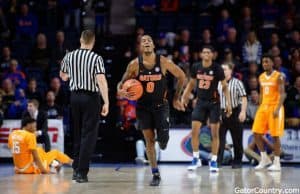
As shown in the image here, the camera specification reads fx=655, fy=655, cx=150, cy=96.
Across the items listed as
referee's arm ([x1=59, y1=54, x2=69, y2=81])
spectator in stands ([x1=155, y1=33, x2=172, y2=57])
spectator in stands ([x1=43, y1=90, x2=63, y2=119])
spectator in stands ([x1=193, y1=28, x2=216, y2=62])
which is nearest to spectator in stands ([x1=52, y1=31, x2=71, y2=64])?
spectator in stands ([x1=43, y1=90, x2=63, y2=119])

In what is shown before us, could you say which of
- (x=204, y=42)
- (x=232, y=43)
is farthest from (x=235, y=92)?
(x=232, y=43)

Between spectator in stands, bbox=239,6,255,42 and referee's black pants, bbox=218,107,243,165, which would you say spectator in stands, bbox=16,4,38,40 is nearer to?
spectator in stands, bbox=239,6,255,42

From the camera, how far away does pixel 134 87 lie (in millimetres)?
8570

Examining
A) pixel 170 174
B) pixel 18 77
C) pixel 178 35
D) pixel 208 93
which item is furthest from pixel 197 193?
pixel 178 35

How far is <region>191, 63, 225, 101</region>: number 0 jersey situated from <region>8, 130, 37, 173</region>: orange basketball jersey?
9.44 feet

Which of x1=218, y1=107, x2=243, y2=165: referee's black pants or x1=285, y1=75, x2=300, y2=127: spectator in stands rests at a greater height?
x1=285, y1=75, x2=300, y2=127: spectator in stands

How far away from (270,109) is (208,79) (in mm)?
1387

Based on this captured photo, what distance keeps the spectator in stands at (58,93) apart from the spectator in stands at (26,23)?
276 cm

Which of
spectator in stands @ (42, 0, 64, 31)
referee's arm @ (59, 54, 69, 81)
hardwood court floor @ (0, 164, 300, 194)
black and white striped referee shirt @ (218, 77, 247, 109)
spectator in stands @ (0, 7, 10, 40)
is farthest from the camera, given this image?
spectator in stands @ (42, 0, 64, 31)

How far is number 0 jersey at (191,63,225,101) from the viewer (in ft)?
35.2

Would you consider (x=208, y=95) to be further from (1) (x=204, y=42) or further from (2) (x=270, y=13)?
(2) (x=270, y=13)

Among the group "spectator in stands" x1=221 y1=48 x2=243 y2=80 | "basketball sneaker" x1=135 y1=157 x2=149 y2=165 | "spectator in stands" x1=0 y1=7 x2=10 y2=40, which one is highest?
"spectator in stands" x1=0 y1=7 x2=10 y2=40

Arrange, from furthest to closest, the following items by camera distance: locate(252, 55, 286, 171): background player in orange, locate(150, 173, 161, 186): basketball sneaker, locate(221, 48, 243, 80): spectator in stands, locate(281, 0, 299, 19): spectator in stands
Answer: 1. locate(281, 0, 299, 19): spectator in stands
2. locate(221, 48, 243, 80): spectator in stands
3. locate(252, 55, 286, 171): background player in orange
4. locate(150, 173, 161, 186): basketball sneaker

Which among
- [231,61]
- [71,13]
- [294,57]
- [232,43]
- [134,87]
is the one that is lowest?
[134,87]
